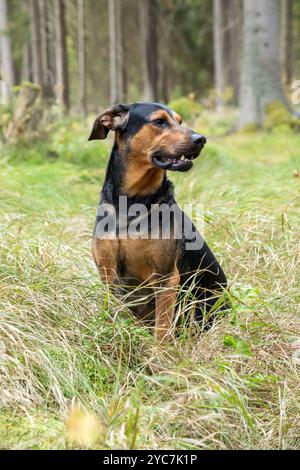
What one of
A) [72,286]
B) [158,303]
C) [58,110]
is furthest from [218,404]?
[58,110]

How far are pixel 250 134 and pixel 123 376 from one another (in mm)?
9303

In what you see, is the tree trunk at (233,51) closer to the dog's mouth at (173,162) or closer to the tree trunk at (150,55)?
the tree trunk at (150,55)

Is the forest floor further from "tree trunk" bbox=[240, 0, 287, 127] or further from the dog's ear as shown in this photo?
"tree trunk" bbox=[240, 0, 287, 127]

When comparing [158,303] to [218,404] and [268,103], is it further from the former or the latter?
[268,103]

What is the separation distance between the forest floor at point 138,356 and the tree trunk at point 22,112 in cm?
330

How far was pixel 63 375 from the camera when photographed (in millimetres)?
3184

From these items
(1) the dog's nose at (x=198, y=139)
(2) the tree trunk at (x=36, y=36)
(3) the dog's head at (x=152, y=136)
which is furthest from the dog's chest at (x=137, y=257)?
(2) the tree trunk at (x=36, y=36)

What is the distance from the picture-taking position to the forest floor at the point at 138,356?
9.45 feet

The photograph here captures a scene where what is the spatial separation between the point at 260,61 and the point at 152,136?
29.8 ft

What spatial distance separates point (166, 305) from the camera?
13.0 ft

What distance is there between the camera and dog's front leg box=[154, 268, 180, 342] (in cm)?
392

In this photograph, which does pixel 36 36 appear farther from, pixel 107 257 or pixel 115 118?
pixel 107 257

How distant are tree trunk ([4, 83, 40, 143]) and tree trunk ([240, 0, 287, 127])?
201 inches

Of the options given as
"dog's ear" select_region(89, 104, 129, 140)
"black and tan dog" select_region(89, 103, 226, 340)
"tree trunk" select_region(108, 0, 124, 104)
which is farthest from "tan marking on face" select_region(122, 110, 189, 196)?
"tree trunk" select_region(108, 0, 124, 104)
